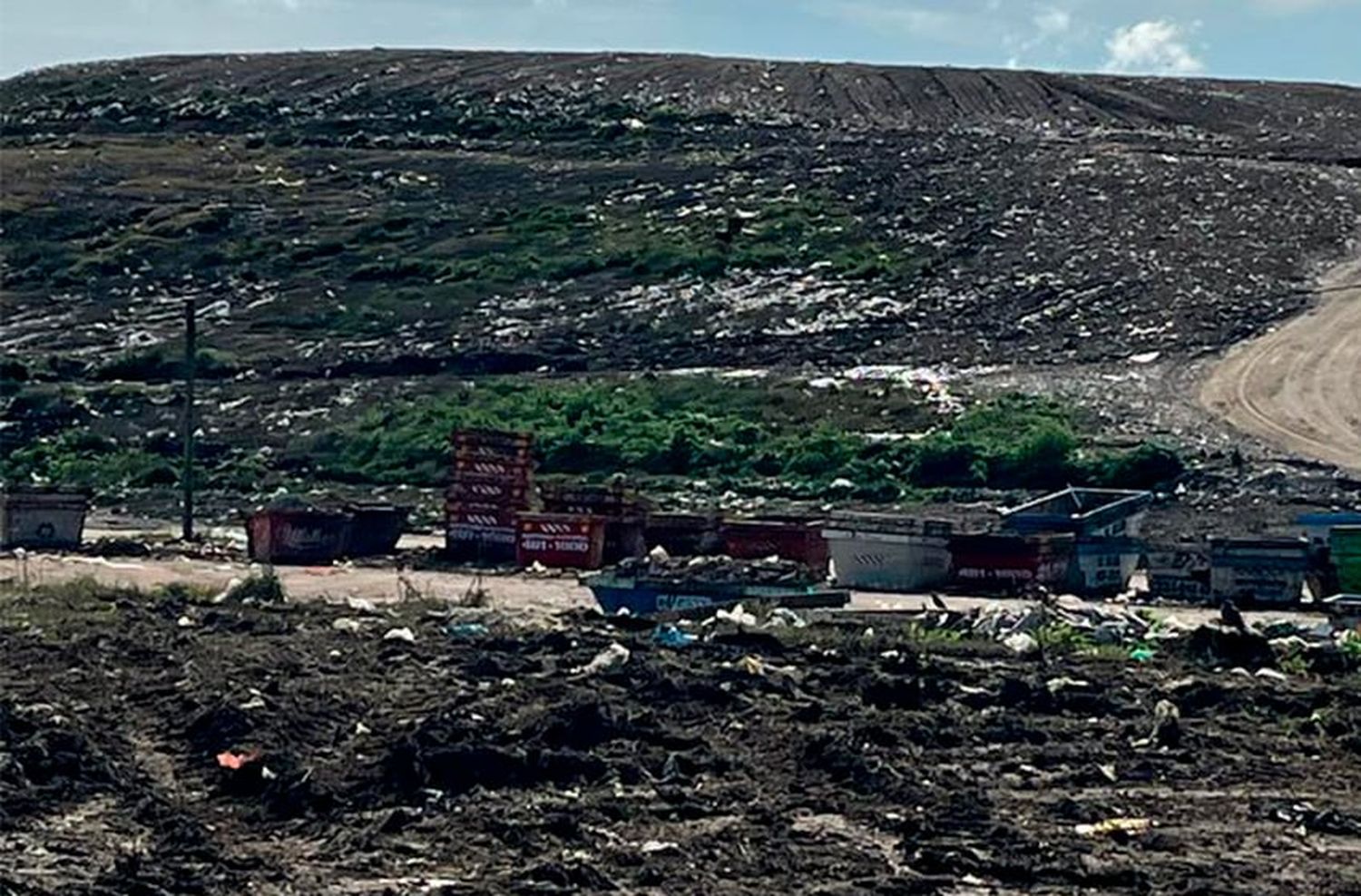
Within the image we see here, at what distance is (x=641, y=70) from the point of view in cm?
8838

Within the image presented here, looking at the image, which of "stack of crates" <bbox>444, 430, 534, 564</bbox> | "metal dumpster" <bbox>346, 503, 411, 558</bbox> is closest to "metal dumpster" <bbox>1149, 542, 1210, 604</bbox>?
"stack of crates" <bbox>444, 430, 534, 564</bbox>

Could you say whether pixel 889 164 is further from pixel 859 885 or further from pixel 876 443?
pixel 859 885

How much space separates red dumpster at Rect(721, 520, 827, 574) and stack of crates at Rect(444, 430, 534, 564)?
293cm

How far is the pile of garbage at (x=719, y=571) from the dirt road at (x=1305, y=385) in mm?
16109

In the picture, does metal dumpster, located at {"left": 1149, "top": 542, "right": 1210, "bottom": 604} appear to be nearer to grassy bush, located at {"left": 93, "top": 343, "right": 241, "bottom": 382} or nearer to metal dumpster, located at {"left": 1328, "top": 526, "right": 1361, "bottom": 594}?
metal dumpster, located at {"left": 1328, "top": 526, "right": 1361, "bottom": 594}

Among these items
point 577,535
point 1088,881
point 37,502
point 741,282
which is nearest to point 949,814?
point 1088,881

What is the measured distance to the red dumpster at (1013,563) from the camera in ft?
88.6

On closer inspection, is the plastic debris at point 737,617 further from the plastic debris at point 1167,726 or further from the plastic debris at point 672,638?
the plastic debris at point 1167,726

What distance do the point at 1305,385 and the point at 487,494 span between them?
1805 centimetres

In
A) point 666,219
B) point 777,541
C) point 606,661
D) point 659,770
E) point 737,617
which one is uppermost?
point 666,219

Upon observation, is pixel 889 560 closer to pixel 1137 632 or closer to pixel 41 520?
pixel 1137 632

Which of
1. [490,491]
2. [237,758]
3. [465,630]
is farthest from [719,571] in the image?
[237,758]

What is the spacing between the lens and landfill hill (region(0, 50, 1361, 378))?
169 feet

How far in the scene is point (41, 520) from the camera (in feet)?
108
